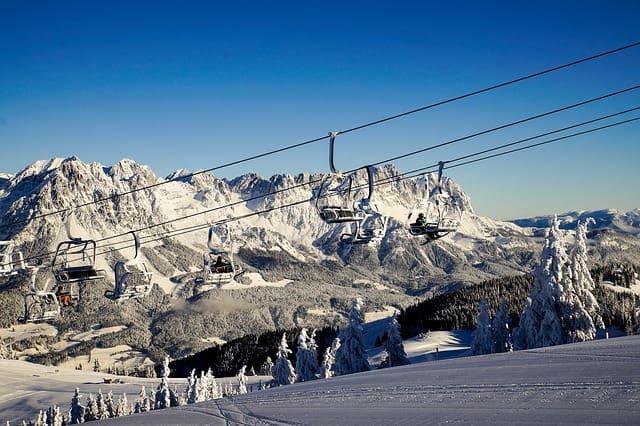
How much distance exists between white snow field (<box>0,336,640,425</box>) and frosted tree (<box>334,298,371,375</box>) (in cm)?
2730

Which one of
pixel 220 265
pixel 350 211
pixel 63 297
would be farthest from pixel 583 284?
pixel 63 297

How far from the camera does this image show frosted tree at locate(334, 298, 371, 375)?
159ft

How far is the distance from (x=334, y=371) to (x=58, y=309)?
26.5 metres

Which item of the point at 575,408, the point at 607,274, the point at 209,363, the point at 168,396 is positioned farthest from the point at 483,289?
the point at 575,408

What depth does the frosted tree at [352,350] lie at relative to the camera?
159 feet

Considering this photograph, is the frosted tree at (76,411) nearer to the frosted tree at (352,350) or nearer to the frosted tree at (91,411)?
the frosted tree at (91,411)

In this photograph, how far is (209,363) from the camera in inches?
6368

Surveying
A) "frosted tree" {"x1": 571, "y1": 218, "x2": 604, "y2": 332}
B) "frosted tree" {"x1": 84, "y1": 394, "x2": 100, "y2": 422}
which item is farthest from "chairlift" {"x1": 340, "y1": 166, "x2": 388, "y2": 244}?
"frosted tree" {"x1": 84, "y1": 394, "x2": 100, "y2": 422}

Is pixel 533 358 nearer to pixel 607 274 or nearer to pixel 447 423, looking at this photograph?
pixel 447 423

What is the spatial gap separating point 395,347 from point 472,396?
3639 centimetres

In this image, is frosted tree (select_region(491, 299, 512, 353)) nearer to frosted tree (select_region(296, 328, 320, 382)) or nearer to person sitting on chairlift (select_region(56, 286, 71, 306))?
frosted tree (select_region(296, 328, 320, 382))

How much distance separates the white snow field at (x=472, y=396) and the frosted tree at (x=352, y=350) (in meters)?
27.3

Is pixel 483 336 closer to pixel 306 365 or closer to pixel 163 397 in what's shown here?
pixel 306 365

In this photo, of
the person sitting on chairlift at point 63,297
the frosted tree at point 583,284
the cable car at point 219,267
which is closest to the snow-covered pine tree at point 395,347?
the frosted tree at point 583,284
